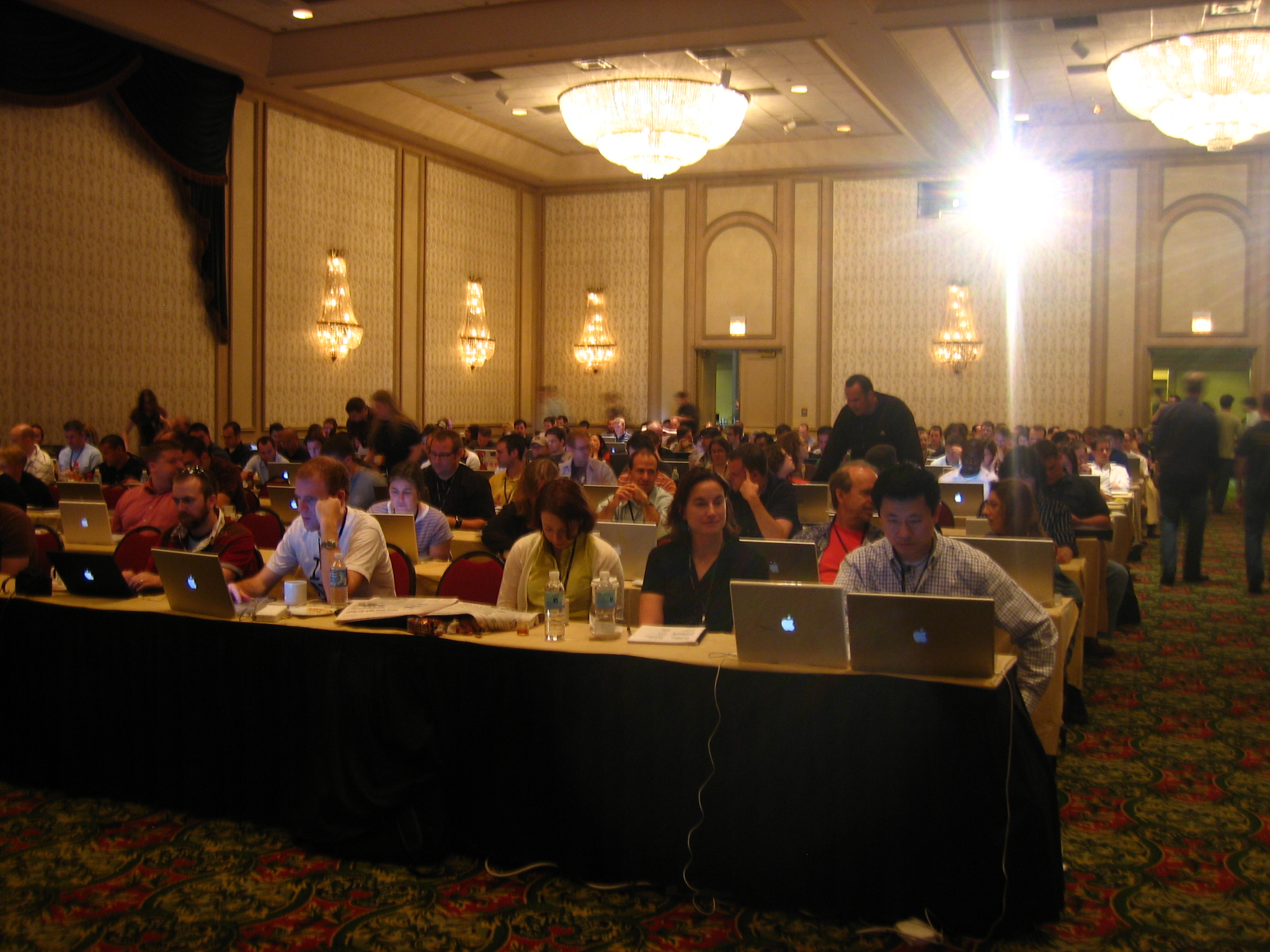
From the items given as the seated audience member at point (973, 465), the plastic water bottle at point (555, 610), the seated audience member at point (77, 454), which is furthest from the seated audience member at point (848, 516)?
the seated audience member at point (77, 454)

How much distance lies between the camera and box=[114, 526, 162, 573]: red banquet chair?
559 centimetres

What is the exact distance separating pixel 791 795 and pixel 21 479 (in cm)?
681

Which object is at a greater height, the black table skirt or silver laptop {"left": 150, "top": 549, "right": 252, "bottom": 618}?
silver laptop {"left": 150, "top": 549, "right": 252, "bottom": 618}

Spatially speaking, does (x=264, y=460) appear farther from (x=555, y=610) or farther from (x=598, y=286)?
(x=598, y=286)

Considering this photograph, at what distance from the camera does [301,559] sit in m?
4.79

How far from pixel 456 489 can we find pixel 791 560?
3.30 meters

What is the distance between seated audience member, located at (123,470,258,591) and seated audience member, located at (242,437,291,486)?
555 centimetres

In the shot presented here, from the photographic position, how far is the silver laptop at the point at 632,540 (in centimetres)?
550

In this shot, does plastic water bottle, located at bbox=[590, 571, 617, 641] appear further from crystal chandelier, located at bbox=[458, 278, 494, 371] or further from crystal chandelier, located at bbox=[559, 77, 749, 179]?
crystal chandelier, located at bbox=[458, 278, 494, 371]

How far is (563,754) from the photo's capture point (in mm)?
3537

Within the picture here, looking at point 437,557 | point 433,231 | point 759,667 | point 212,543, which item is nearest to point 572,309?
point 433,231

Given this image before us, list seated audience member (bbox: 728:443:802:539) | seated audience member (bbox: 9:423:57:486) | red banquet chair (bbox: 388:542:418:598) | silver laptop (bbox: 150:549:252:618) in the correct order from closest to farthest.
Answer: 1. silver laptop (bbox: 150:549:252:618)
2. red banquet chair (bbox: 388:542:418:598)
3. seated audience member (bbox: 728:443:802:539)
4. seated audience member (bbox: 9:423:57:486)

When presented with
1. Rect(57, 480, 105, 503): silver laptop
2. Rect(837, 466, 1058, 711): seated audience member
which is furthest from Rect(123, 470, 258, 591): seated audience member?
Rect(57, 480, 105, 503): silver laptop

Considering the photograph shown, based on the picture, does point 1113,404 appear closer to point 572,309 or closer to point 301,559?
point 572,309
